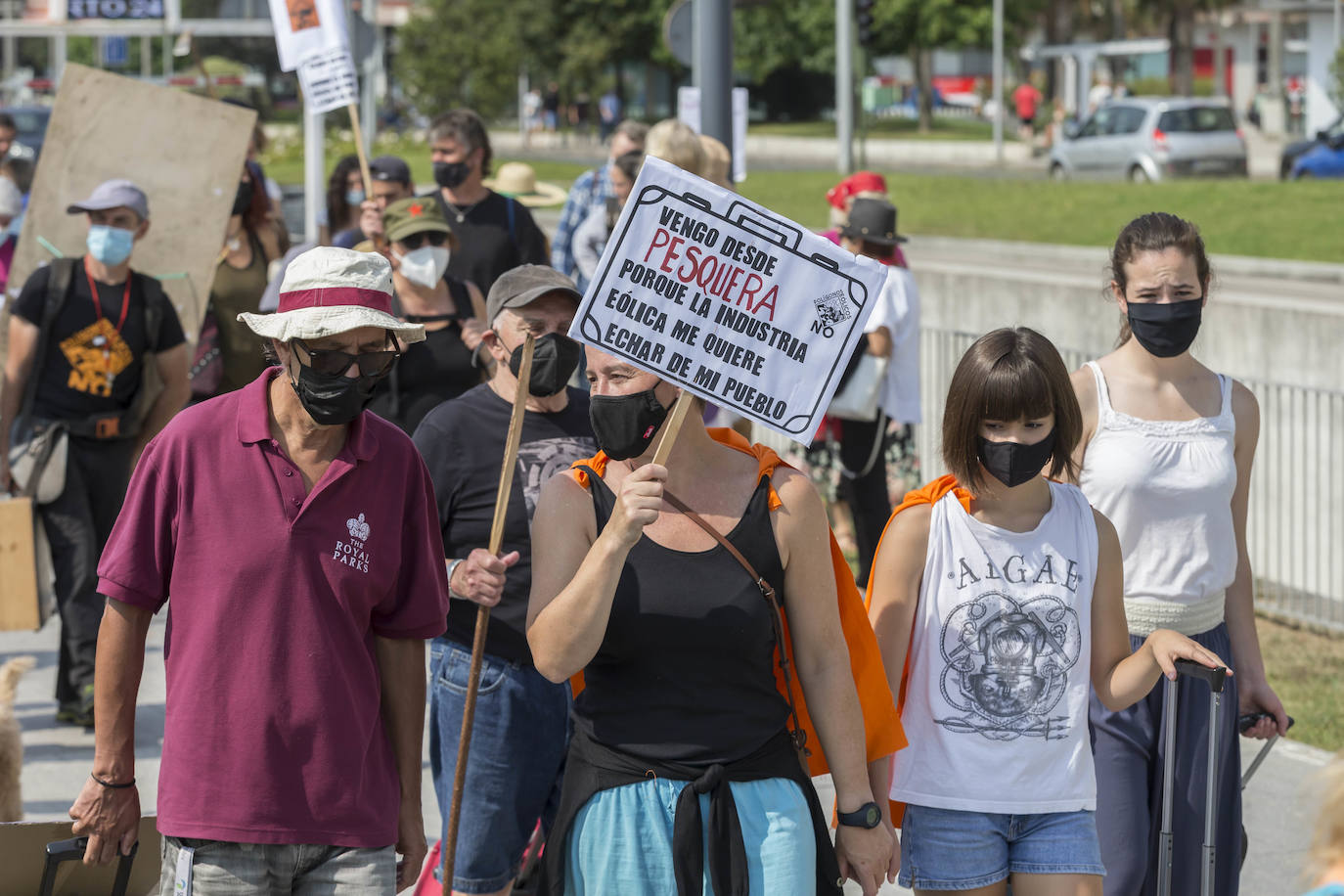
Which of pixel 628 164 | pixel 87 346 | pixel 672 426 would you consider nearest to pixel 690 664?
pixel 672 426

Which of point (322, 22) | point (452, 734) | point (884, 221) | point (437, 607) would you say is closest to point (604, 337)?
point (437, 607)

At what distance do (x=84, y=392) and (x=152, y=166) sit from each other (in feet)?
7.25

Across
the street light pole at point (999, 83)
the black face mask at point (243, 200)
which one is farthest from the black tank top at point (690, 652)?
the street light pole at point (999, 83)

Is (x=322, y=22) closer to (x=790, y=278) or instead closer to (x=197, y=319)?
(x=197, y=319)

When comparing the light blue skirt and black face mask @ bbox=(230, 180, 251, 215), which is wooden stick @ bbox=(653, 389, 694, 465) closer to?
the light blue skirt

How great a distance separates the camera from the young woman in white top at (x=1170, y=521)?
420 cm

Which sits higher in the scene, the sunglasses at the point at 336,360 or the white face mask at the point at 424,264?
the sunglasses at the point at 336,360

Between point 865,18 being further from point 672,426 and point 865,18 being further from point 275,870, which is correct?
point 275,870

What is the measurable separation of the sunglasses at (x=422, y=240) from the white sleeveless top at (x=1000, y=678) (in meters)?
3.41

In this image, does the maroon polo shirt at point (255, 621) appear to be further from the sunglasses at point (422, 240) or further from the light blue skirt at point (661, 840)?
the sunglasses at point (422, 240)

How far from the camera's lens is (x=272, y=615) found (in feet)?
11.1

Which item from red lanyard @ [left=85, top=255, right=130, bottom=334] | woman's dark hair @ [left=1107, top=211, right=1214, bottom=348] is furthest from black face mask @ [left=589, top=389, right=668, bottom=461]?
red lanyard @ [left=85, top=255, right=130, bottom=334]

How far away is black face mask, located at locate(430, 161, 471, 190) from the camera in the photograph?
7.78m

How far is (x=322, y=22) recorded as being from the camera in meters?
9.28
